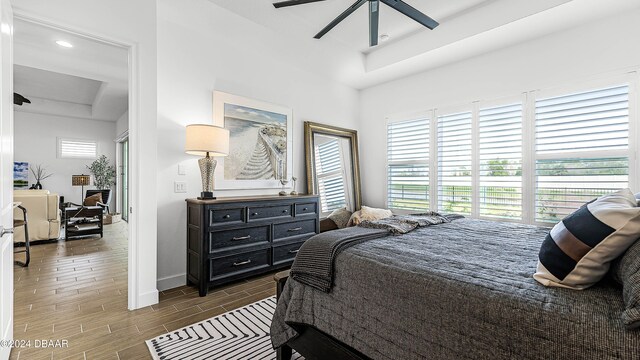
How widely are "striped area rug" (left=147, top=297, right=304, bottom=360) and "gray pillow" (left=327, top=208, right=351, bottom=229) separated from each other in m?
2.23

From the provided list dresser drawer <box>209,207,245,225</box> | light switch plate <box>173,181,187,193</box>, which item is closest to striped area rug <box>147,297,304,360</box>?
dresser drawer <box>209,207,245,225</box>

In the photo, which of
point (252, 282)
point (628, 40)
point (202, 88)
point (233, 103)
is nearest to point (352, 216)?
point (252, 282)

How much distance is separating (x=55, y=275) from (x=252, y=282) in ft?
7.66

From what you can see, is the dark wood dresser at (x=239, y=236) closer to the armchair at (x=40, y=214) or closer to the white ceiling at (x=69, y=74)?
the white ceiling at (x=69, y=74)

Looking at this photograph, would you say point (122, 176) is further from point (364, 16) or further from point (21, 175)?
point (364, 16)

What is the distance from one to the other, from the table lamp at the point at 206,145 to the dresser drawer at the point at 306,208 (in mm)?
1053

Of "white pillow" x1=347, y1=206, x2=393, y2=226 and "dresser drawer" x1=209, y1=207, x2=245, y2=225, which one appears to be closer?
"dresser drawer" x1=209, y1=207, x2=245, y2=225

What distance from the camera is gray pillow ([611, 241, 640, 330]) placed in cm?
78

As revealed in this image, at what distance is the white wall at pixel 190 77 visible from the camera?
2977 millimetres

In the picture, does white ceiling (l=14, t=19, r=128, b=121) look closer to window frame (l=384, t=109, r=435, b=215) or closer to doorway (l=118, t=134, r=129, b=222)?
doorway (l=118, t=134, r=129, b=222)

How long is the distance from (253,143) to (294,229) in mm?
1194

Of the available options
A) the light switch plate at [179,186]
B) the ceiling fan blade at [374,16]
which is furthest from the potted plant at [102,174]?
the ceiling fan blade at [374,16]

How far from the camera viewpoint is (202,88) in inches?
129

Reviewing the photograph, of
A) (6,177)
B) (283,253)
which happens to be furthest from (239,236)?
(6,177)
